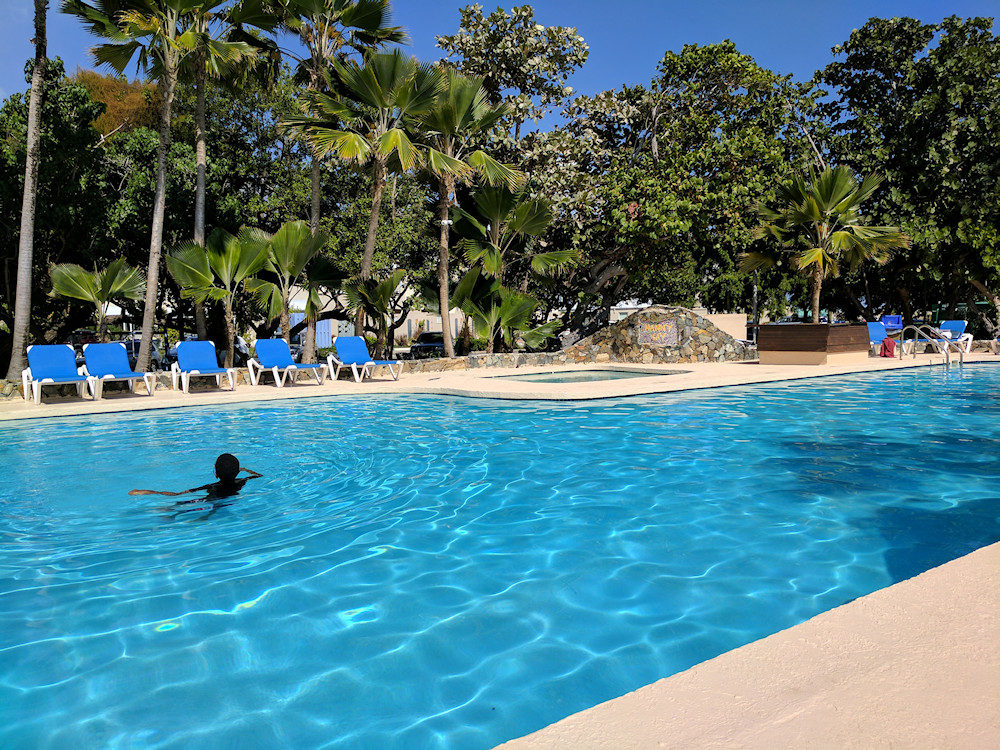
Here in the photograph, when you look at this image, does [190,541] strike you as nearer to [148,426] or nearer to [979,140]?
[148,426]

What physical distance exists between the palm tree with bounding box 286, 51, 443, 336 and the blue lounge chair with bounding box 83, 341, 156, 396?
20.2ft

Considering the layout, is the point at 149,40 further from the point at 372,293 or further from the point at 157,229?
the point at 372,293

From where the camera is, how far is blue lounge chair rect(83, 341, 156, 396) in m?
12.4

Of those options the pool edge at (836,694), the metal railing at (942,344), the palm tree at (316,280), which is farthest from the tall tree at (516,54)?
the pool edge at (836,694)

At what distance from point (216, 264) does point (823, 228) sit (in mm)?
16007

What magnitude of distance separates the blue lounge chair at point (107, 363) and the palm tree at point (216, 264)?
2.22 m

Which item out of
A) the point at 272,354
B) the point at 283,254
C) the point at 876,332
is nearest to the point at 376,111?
the point at 283,254

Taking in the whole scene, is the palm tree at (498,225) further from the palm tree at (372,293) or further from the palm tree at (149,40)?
the palm tree at (149,40)

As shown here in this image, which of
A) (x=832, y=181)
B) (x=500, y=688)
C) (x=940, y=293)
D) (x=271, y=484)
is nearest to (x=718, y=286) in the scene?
(x=940, y=293)

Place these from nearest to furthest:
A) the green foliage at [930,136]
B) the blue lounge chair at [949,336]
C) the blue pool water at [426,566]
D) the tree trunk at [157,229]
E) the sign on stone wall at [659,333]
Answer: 1. the blue pool water at [426,566]
2. the tree trunk at [157,229]
3. the blue lounge chair at [949,336]
4. the sign on stone wall at [659,333]
5. the green foliage at [930,136]

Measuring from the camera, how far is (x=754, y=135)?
24.0m

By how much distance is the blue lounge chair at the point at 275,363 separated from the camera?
48.1 feet

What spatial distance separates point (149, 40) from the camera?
14.6 meters

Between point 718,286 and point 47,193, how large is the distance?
105 feet
